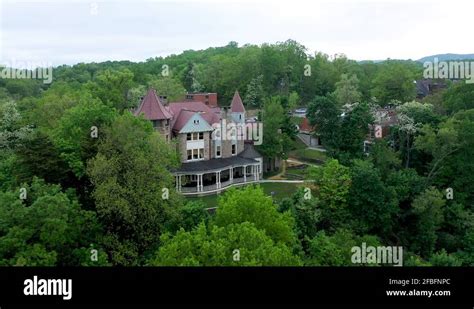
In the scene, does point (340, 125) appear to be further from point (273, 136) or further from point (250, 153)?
point (250, 153)

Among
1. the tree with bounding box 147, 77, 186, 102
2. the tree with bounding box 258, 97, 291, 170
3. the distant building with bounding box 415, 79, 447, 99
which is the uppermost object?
the distant building with bounding box 415, 79, 447, 99

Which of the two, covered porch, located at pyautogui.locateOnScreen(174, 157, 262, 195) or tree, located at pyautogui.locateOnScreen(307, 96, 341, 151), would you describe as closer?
covered porch, located at pyautogui.locateOnScreen(174, 157, 262, 195)

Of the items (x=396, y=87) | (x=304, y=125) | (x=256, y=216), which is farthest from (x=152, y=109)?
(x=396, y=87)

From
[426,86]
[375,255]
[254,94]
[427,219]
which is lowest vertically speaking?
[375,255]

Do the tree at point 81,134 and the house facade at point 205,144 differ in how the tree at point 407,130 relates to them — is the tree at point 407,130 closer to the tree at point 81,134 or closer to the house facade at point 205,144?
the house facade at point 205,144
